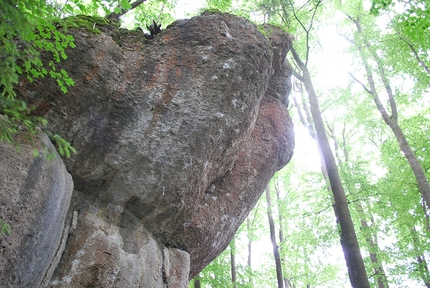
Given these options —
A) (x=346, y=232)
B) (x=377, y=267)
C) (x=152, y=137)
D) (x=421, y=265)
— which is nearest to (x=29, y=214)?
(x=152, y=137)

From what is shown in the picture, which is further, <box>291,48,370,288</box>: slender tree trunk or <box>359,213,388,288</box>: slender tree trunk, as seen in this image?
<box>359,213,388,288</box>: slender tree trunk

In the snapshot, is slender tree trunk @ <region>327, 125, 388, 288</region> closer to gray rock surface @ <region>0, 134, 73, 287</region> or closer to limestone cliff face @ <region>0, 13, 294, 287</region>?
limestone cliff face @ <region>0, 13, 294, 287</region>

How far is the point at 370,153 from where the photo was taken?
64.4ft

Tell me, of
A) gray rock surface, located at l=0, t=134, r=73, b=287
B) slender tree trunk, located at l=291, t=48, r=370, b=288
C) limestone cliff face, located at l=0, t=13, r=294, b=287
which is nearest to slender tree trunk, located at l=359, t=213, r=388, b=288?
slender tree trunk, located at l=291, t=48, r=370, b=288

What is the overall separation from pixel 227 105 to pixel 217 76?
513 mm

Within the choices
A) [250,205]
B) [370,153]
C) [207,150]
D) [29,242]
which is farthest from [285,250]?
[29,242]

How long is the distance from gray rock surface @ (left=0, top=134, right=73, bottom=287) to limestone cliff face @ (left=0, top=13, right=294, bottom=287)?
1.51ft

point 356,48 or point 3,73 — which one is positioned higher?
point 356,48

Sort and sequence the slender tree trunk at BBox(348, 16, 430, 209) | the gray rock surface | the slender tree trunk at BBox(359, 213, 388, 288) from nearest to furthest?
the gray rock surface < the slender tree trunk at BBox(348, 16, 430, 209) < the slender tree trunk at BBox(359, 213, 388, 288)

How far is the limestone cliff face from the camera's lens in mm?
4273

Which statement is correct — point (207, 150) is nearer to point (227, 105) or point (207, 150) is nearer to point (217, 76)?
point (227, 105)

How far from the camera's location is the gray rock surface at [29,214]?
2967mm

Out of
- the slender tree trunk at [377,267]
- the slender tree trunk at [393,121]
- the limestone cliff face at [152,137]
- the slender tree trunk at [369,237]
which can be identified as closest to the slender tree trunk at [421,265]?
the slender tree trunk at [369,237]

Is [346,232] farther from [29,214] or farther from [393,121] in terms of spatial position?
[393,121]
